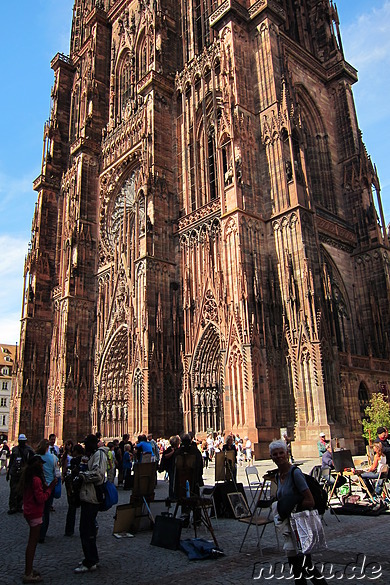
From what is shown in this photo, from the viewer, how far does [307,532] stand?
13.3 ft

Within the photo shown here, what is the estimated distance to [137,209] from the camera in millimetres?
30281

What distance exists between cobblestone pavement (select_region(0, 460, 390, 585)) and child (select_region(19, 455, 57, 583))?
0.23 metres

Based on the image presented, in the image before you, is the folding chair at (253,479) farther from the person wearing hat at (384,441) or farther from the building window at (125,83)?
the building window at (125,83)

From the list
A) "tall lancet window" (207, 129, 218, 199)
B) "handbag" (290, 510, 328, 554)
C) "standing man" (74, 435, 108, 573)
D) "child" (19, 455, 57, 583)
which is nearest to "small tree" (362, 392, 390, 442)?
"tall lancet window" (207, 129, 218, 199)

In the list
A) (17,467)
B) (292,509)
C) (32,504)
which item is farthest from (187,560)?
(17,467)

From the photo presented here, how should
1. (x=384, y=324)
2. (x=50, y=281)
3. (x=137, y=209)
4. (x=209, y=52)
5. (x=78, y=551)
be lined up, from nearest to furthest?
(x=78, y=551), (x=384, y=324), (x=209, y=52), (x=137, y=209), (x=50, y=281)

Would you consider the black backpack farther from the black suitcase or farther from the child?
the child

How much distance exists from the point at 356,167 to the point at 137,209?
14052mm

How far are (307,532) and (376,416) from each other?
57.0 ft

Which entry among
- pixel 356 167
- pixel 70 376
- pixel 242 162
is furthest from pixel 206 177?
pixel 70 376

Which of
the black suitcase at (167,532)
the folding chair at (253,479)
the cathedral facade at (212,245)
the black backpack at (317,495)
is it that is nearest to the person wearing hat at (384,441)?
the folding chair at (253,479)

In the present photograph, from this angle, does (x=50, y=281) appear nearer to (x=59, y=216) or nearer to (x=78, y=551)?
(x=59, y=216)

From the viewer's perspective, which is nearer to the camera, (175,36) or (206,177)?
(206,177)

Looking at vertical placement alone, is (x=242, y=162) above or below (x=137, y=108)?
below
